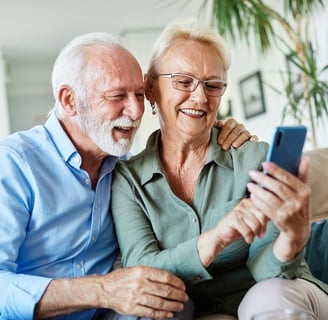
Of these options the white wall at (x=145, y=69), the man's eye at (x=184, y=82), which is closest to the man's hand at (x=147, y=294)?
the man's eye at (x=184, y=82)

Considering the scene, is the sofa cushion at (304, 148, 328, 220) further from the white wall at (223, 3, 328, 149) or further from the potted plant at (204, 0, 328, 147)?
the white wall at (223, 3, 328, 149)

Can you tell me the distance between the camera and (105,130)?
136cm

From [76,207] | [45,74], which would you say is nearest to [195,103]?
[76,207]

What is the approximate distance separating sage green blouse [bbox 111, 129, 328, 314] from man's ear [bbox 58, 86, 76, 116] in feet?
0.82

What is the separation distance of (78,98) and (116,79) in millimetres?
128

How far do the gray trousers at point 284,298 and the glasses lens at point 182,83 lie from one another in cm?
57

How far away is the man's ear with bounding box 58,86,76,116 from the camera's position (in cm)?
141

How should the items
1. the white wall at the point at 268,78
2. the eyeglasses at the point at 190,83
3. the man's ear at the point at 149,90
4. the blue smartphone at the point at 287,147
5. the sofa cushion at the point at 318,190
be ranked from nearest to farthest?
the blue smartphone at the point at 287,147 → the eyeglasses at the point at 190,83 → the man's ear at the point at 149,90 → the sofa cushion at the point at 318,190 → the white wall at the point at 268,78

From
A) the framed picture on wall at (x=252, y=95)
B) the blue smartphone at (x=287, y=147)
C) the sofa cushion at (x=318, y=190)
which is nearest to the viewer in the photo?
the blue smartphone at (x=287, y=147)

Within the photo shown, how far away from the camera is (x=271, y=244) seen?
114cm

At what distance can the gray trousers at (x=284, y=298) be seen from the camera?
101 cm

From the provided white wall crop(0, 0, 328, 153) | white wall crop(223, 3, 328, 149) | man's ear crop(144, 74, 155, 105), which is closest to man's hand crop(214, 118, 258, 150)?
man's ear crop(144, 74, 155, 105)

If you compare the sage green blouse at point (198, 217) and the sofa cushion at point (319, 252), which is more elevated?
the sage green blouse at point (198, 217)

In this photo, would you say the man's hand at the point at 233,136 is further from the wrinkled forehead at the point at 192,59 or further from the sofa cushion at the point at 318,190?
the sofa cushion at the point at 318,190
